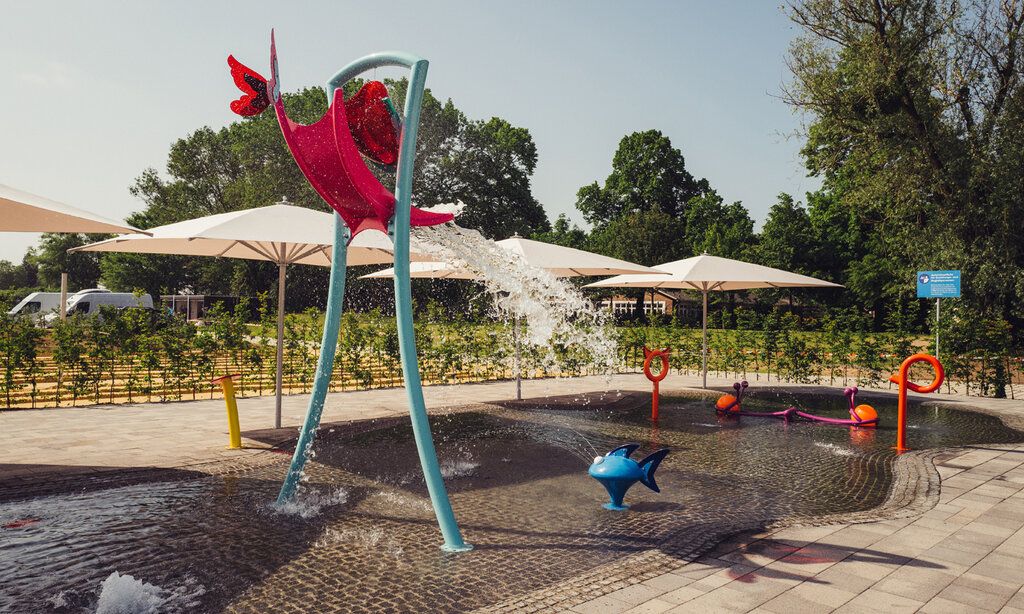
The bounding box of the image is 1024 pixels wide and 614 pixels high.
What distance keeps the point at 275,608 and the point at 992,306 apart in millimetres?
21134

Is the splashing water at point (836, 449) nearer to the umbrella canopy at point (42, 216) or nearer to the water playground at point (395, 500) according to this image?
the water playground at point (395, 500)

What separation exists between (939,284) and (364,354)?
42.5 ft

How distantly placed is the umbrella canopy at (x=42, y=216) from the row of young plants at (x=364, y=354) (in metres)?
6.94

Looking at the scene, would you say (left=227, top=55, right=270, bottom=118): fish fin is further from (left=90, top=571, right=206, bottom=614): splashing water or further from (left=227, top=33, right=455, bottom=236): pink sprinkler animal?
(left=90, top=571, right=206, bottom=614): splashing water

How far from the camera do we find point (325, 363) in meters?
5.59

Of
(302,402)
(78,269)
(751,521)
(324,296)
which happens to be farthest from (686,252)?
(78,269)

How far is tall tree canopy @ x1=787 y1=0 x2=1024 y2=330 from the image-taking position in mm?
18375

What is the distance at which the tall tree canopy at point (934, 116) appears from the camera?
1838 centimetres

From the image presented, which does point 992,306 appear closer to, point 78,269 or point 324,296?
point 324,296

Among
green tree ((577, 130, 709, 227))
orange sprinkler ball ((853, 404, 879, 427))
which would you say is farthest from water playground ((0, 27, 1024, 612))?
green tree ((577, 130, 709, 227))

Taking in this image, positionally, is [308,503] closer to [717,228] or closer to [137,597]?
[137,597]

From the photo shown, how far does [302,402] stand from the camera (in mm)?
11703

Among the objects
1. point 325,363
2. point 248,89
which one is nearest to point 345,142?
point 248,89

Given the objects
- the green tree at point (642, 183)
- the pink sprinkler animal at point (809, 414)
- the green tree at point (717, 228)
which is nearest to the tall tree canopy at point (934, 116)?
the pink sprinkler animal at point (809, 414)
